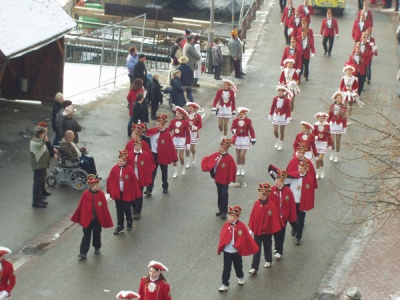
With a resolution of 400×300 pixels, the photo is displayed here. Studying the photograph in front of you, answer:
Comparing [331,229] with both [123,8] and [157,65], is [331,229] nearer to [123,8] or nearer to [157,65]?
[157,65]

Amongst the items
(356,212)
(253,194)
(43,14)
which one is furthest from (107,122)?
(356,212)

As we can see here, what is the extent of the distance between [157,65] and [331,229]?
47.0ft

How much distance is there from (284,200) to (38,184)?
4887 millimetres

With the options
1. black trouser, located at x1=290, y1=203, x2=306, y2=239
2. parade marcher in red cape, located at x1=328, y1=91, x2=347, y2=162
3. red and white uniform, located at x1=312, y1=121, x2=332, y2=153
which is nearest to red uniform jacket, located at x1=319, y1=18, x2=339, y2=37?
parade marcher in red cape, located at x1=328, y1=91, x2=347, y2=162

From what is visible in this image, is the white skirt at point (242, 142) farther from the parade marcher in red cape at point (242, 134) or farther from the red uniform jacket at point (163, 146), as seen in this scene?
the red uniform jacket at point (163, 146)

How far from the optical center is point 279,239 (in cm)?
1808

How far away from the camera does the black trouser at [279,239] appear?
58.9 feet

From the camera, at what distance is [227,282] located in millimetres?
16844

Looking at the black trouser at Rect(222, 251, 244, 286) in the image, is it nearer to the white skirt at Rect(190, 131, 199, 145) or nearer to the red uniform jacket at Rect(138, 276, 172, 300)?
the red uniform jacket at Rect(138, 276, 172, 300)

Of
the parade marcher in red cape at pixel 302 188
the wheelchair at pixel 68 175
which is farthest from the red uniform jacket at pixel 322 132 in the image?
the wheelchair at pixel 68 175

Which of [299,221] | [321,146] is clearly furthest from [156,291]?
[321,146]

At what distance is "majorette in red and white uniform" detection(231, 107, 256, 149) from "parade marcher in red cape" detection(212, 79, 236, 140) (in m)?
1.93

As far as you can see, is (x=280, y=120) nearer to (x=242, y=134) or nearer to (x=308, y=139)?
(x=242, y=134)

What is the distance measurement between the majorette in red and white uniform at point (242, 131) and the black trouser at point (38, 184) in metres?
4.46
